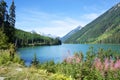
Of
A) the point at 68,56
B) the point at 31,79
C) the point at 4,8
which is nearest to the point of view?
the point at 31,79

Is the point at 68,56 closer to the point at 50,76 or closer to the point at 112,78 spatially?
the point at 112,78

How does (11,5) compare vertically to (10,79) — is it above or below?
above

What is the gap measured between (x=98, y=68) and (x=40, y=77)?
226 inches

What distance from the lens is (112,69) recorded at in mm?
12633

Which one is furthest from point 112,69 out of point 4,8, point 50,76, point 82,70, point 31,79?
point 4,8

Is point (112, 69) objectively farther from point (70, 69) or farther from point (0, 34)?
point (0, 34)

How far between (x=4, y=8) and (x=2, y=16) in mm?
1940

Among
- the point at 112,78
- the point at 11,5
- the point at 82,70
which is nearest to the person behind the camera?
the point at 112,78

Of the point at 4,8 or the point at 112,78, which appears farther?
the point at 4,8

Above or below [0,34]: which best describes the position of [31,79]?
below

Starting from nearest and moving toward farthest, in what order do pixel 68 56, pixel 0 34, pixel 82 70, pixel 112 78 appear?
pixel 112 78
pixel 82 70
pixel 68 56
pixel 0 34

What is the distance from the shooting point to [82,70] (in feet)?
43.0

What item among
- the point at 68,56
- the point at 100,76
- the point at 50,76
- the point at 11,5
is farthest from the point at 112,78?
the point at 11,5

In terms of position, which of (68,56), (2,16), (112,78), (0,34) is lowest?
(112,78)
